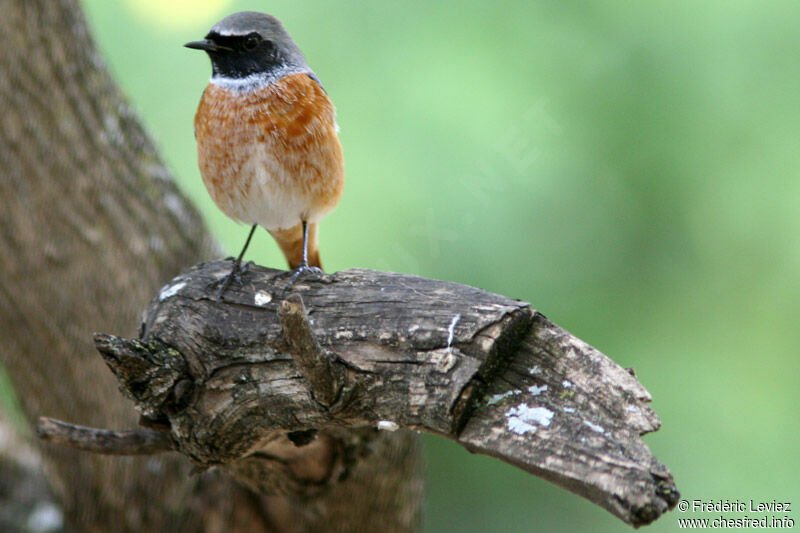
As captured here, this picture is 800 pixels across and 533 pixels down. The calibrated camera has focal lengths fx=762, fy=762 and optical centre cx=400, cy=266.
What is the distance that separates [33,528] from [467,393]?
3.16m

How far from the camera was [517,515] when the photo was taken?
12.5 ft

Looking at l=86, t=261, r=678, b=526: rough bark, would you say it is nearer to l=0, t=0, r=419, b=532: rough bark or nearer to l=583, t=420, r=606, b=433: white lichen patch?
l=583, t=420, r=606, b=433: white lichen patch

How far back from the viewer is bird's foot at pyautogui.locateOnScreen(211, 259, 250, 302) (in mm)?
2757

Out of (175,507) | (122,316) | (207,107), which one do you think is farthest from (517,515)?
(207,107)

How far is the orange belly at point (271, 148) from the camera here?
10.2ft

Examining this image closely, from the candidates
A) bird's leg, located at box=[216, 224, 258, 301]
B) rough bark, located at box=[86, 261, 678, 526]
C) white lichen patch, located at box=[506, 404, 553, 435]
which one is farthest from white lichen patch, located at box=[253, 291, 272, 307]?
white lichen patch, located at box=[506, 404, 553, 435]

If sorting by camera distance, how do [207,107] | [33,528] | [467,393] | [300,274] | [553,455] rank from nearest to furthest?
1. [553,455]
2. [467,393]
3. [300,274]
4. [207,107]
5. [33,528]

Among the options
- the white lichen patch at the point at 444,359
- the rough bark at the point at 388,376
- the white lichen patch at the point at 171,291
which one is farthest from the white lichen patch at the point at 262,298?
the white lichen patch at the point at 444,359

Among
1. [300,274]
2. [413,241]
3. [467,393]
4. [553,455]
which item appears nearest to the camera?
[553,455]

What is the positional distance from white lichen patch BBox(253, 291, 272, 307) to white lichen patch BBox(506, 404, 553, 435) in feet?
3.38

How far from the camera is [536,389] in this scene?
7.02ft

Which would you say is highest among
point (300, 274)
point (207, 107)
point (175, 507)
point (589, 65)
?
point (589, 65)

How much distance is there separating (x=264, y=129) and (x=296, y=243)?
85cm

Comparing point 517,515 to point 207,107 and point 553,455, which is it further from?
point 207,107
